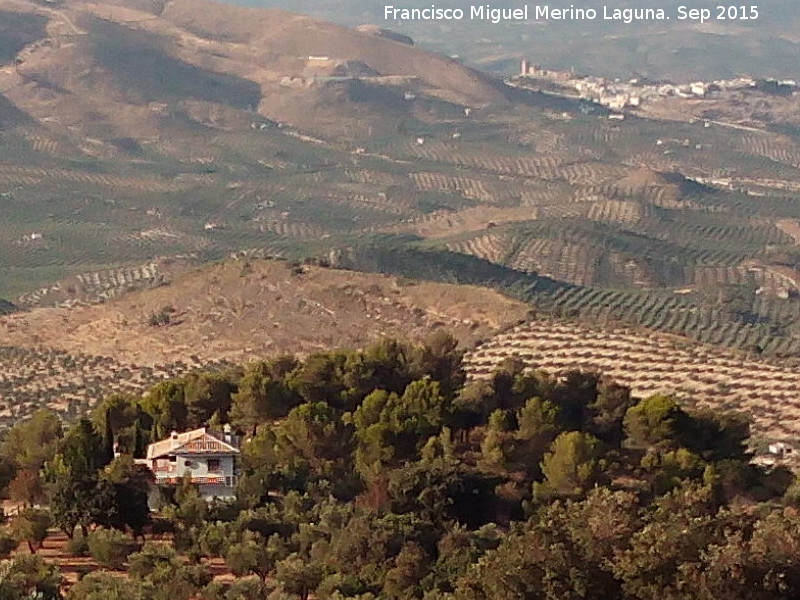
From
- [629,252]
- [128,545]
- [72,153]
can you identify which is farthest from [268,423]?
[72,153]

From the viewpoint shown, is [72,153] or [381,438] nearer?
[381,438]

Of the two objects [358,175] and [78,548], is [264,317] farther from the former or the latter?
[358,175]

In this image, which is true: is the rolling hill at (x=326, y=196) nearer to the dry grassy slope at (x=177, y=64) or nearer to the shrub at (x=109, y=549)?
the dry grassy slope at (x=177, y=64)

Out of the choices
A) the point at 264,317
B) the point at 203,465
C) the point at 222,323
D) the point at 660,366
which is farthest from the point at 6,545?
the point at 264,317

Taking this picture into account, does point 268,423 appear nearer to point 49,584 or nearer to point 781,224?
point 49,584

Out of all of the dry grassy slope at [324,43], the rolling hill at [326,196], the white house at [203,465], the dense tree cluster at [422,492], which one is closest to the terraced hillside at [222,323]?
the rolling hill at [326,196]

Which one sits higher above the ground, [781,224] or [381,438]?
[381,438]
